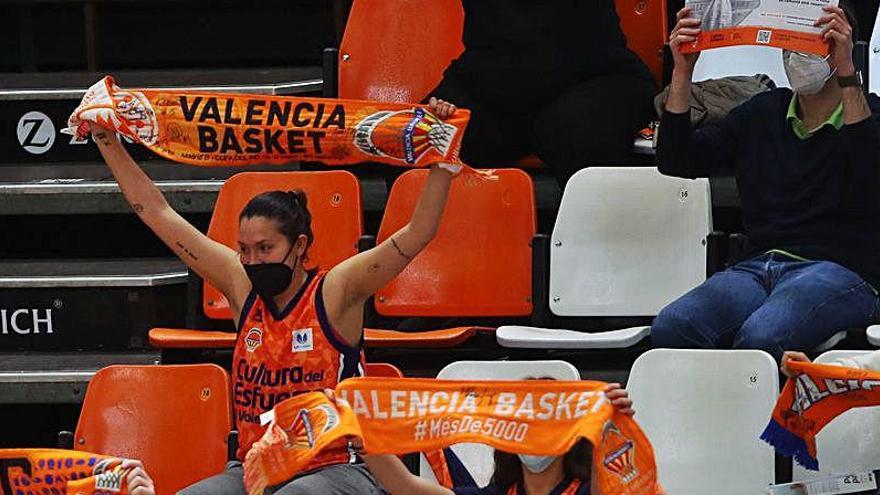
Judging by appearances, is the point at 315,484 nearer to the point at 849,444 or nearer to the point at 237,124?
the point at 237,124

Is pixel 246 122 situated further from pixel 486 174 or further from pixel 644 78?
pixel 644 78

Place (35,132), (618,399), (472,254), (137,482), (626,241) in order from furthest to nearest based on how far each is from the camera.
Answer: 1. (35,132)
2. (472,254)
3. (626,241)
4. (137,482)
5. (618,399)

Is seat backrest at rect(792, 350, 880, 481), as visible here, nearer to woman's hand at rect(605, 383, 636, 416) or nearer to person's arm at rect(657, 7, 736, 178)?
person's arm at rect(657, 7, 736, 178)

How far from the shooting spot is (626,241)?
18.0 feet

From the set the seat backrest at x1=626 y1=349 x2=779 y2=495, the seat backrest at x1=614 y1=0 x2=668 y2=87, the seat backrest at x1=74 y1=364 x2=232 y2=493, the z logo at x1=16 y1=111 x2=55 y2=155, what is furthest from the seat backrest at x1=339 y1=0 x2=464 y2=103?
the seat backrest at x1=626 y1=349 x2=779 y2=495

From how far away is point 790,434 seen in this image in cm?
425

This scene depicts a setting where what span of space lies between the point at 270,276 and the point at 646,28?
2.26 metres

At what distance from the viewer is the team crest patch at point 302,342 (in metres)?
4.61

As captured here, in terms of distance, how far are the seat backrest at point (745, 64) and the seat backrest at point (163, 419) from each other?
2.17 metres

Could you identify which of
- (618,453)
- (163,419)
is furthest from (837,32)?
(163,419)

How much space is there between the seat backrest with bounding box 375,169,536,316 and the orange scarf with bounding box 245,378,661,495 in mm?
1747

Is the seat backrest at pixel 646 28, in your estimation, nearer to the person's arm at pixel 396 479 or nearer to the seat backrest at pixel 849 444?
the seat backrest at pixel 849 444

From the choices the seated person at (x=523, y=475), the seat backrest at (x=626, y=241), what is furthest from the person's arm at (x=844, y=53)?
the seated person at (x=523, y=475)

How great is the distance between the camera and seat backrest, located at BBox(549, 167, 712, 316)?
214 inches
